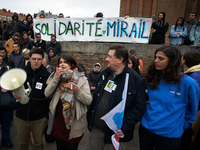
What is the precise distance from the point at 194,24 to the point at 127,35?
2892 mm

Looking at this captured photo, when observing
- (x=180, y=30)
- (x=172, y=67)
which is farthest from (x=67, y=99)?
(x=180, y=30)

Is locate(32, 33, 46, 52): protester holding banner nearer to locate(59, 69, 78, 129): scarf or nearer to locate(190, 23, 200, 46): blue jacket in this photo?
locate(59, 69, 78, 129): scarf

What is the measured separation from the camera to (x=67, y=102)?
6.03ft

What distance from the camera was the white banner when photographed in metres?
5.70

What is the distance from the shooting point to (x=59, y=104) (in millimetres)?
1933

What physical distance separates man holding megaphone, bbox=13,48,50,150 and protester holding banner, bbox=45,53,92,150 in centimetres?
27

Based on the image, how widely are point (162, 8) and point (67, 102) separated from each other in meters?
15.7

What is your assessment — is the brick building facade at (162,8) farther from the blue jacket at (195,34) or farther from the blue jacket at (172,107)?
the blue jacket at (172,107)

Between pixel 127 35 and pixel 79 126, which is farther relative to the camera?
pixel 127 35

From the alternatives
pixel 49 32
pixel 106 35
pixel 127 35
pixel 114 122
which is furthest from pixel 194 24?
pixel 49 32

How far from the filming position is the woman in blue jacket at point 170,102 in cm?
156

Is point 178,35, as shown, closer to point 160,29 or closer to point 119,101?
point 160,29

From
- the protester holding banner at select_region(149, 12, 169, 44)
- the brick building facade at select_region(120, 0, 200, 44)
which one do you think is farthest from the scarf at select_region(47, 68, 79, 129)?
the brick building facade at select_region(120, 0, 200, 44)

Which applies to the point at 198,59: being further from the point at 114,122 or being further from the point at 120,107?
the point at 114,122
